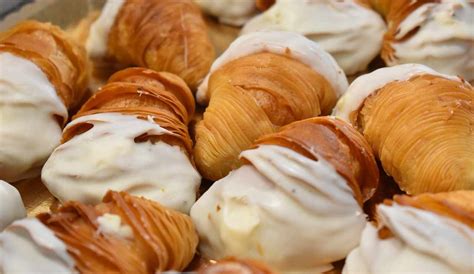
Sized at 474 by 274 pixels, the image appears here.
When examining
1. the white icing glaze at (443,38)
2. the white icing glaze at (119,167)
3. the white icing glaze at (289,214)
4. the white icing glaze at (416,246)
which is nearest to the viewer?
the white icing glaze at (416,246)

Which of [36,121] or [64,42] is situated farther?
[64,42]

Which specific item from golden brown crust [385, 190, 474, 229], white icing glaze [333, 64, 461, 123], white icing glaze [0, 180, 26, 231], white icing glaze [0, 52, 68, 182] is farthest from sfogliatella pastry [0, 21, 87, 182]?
golden brown crust [385, 190, 474, 229]

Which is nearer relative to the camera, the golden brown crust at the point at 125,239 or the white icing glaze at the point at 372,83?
the golden brown crust at the point at 125,239

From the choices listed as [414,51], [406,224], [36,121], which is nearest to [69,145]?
[36,121]

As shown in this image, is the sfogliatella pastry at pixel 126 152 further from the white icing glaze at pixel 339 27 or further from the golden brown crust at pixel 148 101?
the white icing glaze at pixel 339 27

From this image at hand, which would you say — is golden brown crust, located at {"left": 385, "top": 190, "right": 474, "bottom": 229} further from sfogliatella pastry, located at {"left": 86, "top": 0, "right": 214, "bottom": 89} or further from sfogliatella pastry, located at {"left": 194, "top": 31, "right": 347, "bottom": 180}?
sfogliatella pastry, located at {"left": 86, "top": 0, "right": 214, "bottom": 89}

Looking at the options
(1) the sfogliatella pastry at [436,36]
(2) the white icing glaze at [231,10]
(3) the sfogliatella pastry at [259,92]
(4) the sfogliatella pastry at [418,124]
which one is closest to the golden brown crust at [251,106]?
(3) the sfogliatella pastry at [259,92]

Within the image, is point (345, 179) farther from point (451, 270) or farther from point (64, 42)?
point (64, 42)

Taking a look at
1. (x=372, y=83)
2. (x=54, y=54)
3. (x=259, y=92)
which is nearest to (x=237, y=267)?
(x=259, y=92)

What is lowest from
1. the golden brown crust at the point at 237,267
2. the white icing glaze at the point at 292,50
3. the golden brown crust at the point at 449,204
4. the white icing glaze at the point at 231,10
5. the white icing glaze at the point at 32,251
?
the golden brown crust at the point at 237,267
